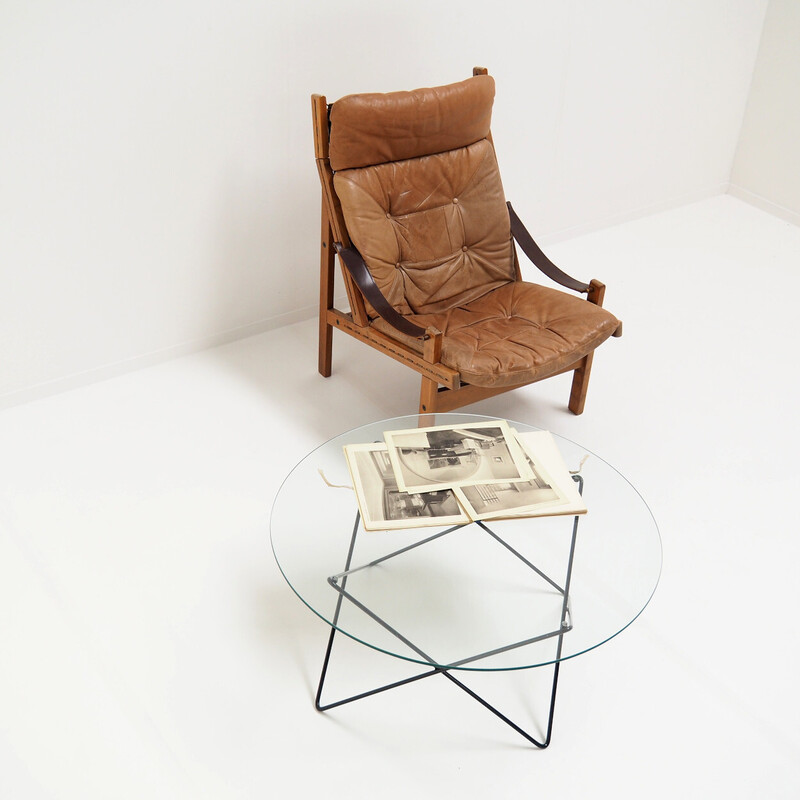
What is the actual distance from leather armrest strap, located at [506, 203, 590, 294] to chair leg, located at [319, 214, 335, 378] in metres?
0.66

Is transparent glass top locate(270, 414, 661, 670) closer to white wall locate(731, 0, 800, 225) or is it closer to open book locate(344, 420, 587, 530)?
open book locate(344, 420, 587, 530)

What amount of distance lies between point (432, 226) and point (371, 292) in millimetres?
378

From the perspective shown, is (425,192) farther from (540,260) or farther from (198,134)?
(198,134)

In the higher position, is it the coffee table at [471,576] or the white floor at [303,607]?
the coffee table at [471,576]

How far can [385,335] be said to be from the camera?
301 centimetres

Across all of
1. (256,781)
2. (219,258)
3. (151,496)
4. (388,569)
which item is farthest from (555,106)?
(256,781)

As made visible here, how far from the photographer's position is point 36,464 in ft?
9.50

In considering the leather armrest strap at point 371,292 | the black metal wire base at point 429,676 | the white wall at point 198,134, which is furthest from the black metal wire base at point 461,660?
the white wall at point 198,134

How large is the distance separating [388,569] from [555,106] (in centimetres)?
272

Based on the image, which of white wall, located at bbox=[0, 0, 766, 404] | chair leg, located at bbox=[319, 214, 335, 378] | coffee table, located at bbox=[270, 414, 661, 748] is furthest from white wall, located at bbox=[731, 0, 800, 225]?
coffee table, located at bbox=[270, 414, 661, 748]

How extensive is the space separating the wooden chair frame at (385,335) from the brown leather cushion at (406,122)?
0.21ft

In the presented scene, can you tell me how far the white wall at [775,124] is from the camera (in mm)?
4594

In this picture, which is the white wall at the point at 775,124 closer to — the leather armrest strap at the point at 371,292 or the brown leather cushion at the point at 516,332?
the brown leather cushion at the point at 516,332

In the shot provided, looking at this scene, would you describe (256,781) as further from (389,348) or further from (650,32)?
(650,32)
